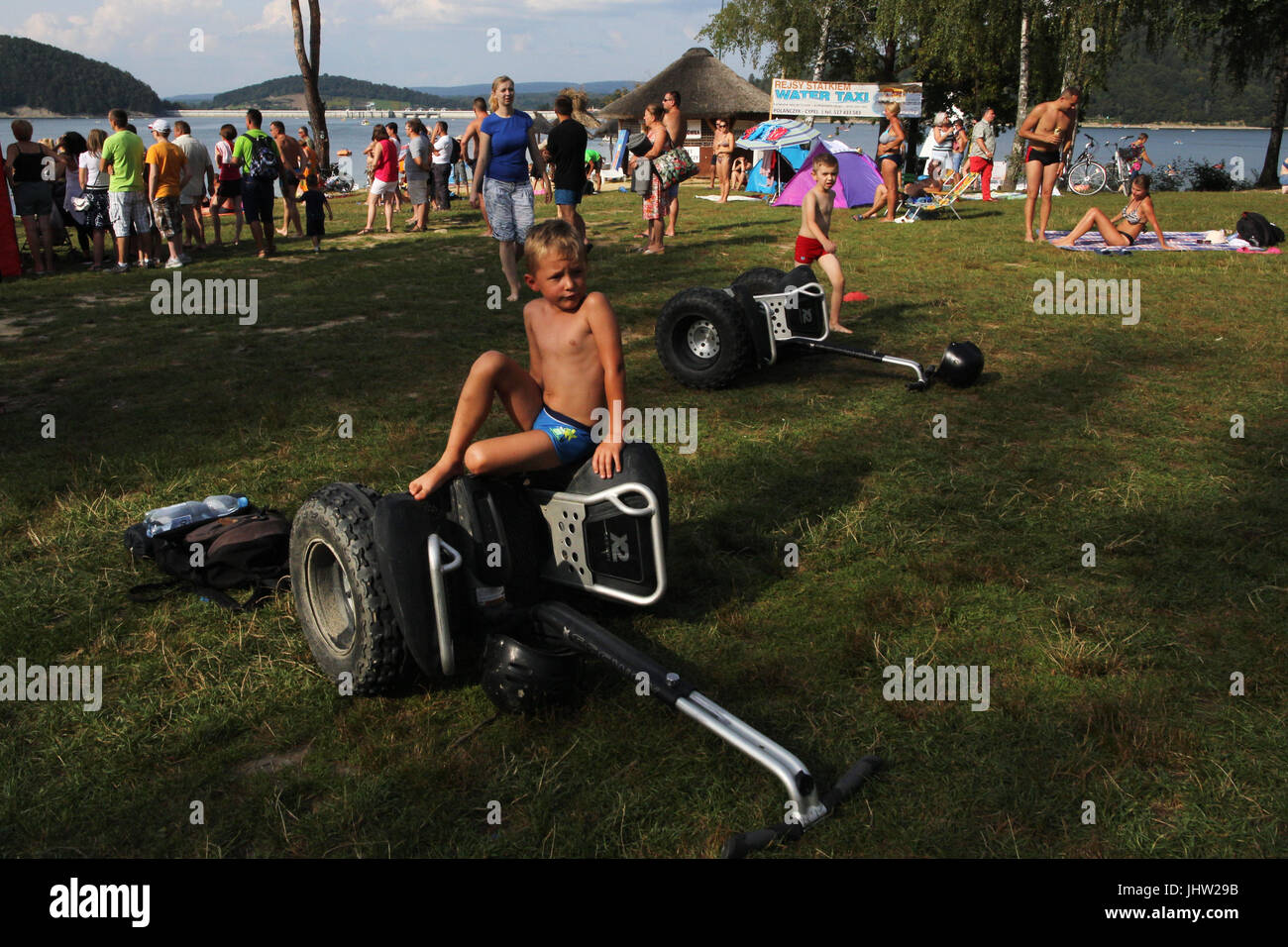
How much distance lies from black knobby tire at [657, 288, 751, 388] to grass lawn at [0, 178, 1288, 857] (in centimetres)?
20

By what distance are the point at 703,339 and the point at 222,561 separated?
4022mm

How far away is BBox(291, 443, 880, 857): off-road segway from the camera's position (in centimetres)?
311

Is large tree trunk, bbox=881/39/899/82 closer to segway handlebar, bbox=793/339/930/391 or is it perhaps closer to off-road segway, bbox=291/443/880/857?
segway handlebar, bbox=793/339/930/391

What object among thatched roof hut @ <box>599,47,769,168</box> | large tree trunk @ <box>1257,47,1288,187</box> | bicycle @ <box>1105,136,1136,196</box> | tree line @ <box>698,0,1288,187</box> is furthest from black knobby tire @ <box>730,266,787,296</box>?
thatched roof hut @ <box>599,47,769,168</box>

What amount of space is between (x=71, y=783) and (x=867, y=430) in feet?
15.8

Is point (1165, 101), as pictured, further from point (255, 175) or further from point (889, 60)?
point (255, 175)

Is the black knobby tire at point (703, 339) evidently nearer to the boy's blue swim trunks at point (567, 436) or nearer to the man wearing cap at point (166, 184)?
the boy's blue swim trunks at point (567, 436)

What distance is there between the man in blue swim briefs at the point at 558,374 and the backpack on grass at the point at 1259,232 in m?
13.0

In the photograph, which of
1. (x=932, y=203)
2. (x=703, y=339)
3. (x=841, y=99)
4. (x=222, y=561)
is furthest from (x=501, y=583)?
(x=841, y=99)

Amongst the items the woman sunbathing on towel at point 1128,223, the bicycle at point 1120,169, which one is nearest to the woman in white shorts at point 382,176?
the woman sunbathing on towel at point 1128,223

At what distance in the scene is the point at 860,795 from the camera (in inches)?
113

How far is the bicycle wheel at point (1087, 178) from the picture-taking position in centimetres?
2448

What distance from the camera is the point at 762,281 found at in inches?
298

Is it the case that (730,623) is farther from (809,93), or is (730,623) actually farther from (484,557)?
(809,93)
